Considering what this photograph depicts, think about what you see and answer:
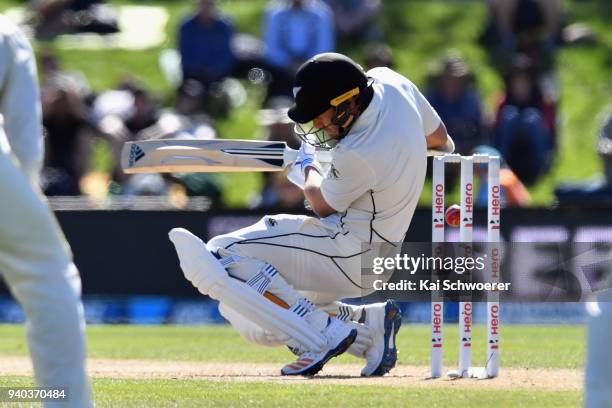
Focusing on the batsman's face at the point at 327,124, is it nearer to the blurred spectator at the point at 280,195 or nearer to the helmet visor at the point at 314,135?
the helmet visor at the point at 314,135

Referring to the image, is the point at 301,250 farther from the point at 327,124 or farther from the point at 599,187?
the point at 599,187

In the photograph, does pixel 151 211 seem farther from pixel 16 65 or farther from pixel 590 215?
pixel 16 65

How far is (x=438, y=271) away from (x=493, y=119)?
9.61m

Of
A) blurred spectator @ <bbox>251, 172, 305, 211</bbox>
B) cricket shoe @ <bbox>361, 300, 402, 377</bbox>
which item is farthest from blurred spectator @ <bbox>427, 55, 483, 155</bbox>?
cricket shoe @ <bbox>361, 300, 402, 377</bbox>

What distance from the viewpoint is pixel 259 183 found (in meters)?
16.7

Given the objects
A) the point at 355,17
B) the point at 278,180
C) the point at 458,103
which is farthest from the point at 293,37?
the point at 278,180

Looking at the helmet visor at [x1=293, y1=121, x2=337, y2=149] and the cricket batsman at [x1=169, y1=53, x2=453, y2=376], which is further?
the helmet visor at [x1=293, y1=121, x2=337, y2=149]

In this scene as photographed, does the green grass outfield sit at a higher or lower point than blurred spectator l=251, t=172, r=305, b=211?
higher

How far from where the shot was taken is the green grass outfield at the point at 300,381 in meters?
5.85

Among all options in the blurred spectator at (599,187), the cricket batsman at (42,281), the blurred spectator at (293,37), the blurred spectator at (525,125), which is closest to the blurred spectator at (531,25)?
the blurred spectator at (525,125)

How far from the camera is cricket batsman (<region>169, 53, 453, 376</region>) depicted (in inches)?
265

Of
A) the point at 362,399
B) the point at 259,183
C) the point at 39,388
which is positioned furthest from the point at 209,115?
the point at 39,388

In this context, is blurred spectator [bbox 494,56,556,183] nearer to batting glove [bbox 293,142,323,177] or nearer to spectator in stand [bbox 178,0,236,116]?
spectator in stand [bbox 178,0,236,116]

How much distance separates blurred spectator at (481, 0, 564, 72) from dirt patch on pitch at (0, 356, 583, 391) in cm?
1020
